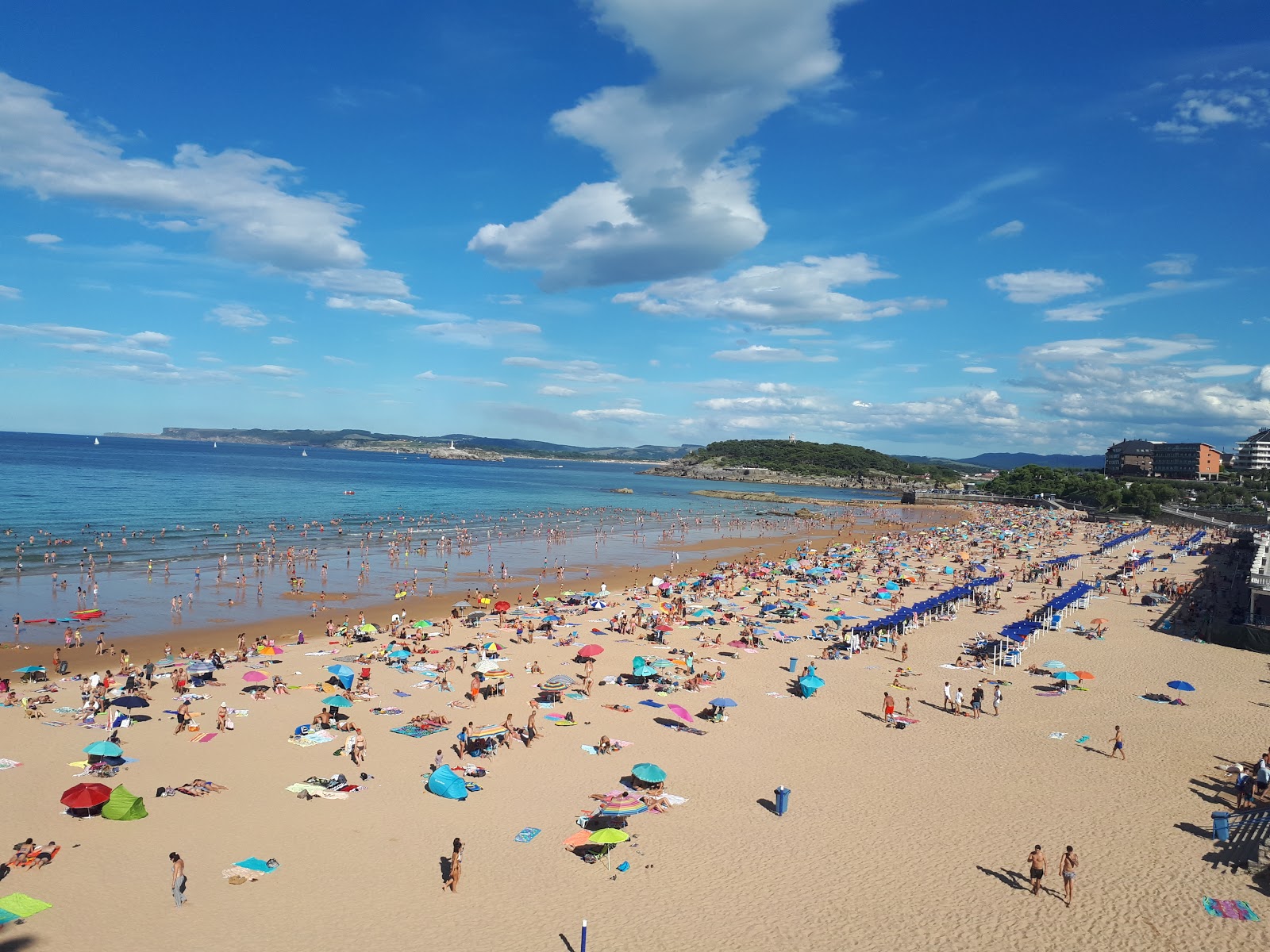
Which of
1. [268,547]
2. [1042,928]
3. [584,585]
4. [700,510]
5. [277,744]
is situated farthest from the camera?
[700,510]

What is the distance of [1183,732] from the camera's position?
1827 cm

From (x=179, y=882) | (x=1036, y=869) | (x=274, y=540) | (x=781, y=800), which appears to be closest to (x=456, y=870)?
(x=179, y=882)

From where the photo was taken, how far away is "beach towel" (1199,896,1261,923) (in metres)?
10.6

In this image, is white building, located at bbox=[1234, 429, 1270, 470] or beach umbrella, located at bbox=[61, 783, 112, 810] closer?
beach umbrella, located at bbox=[61, 783, 112, 810]

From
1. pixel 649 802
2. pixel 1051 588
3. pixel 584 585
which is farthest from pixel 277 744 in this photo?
pixel 1051 588

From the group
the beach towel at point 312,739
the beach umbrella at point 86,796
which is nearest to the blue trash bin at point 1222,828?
the beach towel at point 312,739

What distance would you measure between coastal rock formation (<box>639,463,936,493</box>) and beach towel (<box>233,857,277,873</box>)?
495 ft

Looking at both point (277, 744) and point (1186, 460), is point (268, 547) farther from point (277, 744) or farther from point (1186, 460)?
point (1186, 460)

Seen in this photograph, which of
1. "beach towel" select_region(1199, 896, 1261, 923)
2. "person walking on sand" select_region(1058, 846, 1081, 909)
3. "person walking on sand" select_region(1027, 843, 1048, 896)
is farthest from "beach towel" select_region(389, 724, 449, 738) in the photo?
"beach towel" select_region(1199, 896, 1261, 923)

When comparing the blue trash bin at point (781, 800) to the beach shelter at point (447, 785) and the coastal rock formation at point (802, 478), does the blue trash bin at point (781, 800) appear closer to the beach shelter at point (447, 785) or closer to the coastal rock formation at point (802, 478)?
the beach shelter at point (447, 785)

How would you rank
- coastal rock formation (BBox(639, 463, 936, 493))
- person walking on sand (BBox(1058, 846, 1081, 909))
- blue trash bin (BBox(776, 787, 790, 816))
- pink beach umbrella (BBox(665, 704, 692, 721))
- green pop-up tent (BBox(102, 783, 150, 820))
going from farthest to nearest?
coastal rock formation (BBox(639, 463, 936, 493)) < pink beach umbrella (BBox(665, 704, 692, 721)) < blue trash bin (BBox(776, 787, 790, 816)) < green pop-up tent (BBox(102, 783, 150, 820)) < person walking on sand (BBox(1058, 846, 1081, 909))

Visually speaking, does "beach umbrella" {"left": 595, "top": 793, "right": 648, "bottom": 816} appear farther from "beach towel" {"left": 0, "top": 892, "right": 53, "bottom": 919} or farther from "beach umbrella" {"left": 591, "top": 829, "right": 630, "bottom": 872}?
"beach towel" {"left": 0, "top": 892, "right": 53, "bottom": 919}

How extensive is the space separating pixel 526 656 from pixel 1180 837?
17287 millimetres

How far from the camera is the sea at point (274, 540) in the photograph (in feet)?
107
